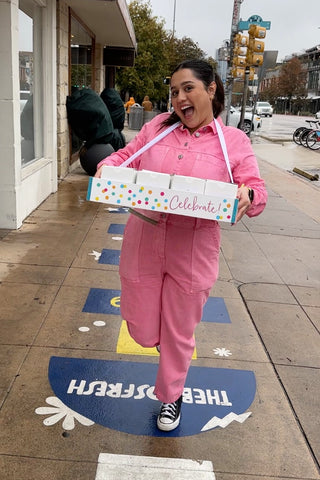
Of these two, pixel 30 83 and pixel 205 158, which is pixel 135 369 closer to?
pixel 205 158

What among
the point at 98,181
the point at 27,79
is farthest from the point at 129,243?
the point at 27,79

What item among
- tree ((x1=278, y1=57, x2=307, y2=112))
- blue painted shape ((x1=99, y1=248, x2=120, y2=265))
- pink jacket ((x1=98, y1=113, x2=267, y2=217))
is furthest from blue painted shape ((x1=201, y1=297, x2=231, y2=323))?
tree ((x1=278, y1=57, x2=307, y2=112))

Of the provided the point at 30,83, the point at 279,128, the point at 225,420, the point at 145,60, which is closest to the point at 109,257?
the point at 225,420

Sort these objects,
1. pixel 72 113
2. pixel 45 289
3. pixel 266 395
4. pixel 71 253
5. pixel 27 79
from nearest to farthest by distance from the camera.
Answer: pixel 266 395 < pixel 45 289 < pixel 71 253 < pixel 27 79 < pixel 72 113

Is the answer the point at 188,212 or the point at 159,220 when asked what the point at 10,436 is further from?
the point at 188,212

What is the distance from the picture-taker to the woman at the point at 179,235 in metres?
2.32

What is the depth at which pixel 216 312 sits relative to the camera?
4180mm

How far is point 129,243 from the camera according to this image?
8.18 feet

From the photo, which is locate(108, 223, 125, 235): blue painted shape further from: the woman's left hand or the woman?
the woman's left hand

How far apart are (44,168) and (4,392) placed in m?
5.19

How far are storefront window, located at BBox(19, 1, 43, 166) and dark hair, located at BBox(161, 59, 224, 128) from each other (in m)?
4.71

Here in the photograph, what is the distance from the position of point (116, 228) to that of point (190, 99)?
4.28m

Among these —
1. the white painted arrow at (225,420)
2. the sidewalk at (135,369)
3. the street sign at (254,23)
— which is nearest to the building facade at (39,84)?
the sidewalk at (135,369)

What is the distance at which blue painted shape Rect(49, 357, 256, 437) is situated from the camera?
2.71 meters
